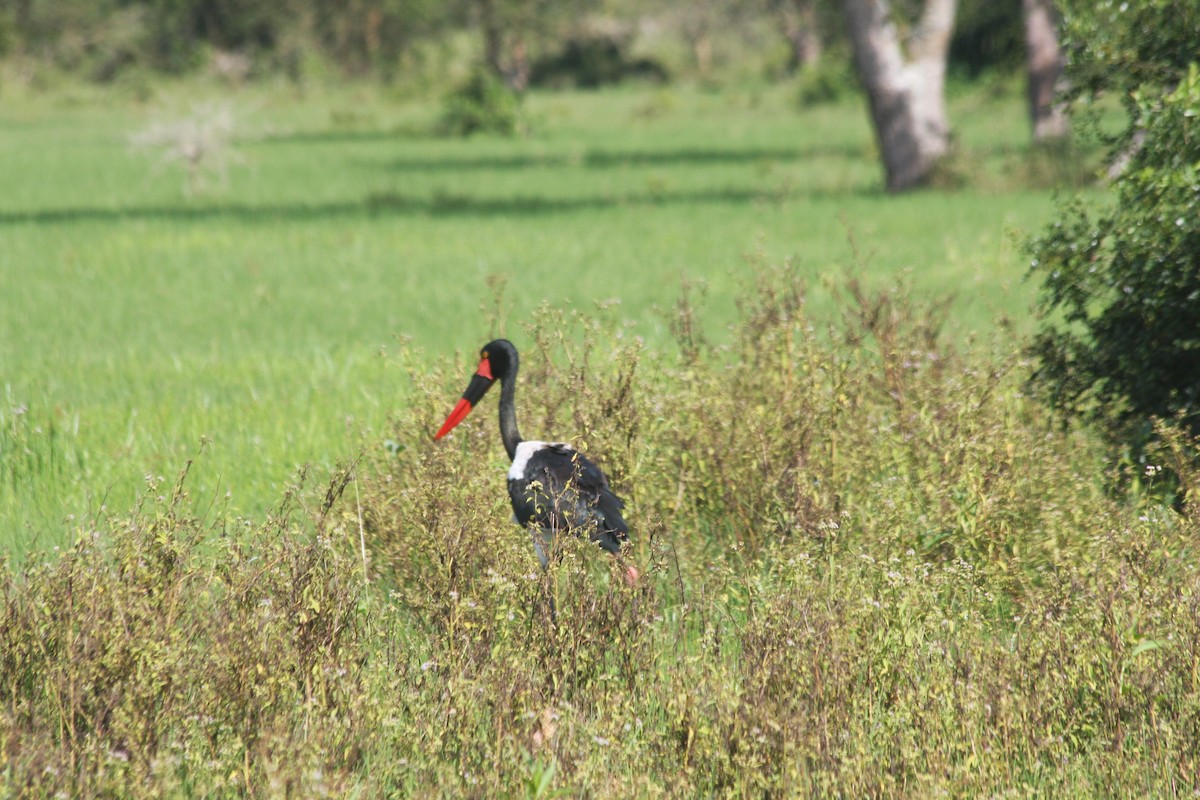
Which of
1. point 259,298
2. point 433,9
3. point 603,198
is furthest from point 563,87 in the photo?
point 259,298

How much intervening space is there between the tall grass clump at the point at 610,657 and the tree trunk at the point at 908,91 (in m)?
18.0

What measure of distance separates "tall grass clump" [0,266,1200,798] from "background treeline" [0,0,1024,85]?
5963 cm

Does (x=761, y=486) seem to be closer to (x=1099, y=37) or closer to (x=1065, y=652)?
(x=1065, y=652)

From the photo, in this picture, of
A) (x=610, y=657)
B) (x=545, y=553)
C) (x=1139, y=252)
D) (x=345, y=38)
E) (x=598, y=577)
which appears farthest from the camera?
(x=345, y=38)

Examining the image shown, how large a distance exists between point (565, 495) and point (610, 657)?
0.69m

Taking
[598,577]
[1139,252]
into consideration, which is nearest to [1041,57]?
[1139,252]

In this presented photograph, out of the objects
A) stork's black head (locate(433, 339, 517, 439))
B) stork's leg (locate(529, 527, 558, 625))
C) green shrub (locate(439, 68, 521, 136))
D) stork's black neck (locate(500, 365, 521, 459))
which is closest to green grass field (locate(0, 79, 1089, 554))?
stork's black head (locate(433, 339, 517, 439))

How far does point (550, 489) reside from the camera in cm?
557

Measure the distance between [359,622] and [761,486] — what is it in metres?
2.17

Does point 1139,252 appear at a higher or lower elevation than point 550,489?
higher

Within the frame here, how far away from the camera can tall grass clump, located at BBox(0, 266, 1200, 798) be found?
4270 mm

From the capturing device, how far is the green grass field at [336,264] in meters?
8.45

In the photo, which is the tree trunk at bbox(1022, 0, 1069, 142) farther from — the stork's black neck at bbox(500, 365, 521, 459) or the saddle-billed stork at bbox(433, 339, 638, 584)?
the saddle-billed stork at bbox(433, 339, 638, 584)

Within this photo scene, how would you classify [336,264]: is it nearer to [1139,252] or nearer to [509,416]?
[509,416]
